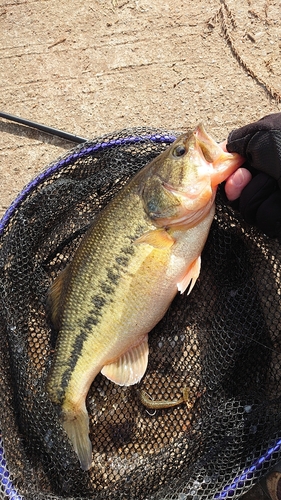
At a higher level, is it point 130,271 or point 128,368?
point 130,271

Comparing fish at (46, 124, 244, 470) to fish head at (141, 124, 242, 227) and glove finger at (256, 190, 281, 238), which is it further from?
glove finger at (256, 190, 281, 238)

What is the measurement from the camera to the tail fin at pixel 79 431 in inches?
96.7

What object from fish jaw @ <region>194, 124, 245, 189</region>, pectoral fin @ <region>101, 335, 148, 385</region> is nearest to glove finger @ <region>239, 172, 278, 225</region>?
fish jaw @ <region>194, 124, 245, 189</region>

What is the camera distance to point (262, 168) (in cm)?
222

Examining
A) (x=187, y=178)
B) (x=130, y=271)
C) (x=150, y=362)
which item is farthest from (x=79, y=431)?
(x=187, y=178)

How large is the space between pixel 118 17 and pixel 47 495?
10.3 feet

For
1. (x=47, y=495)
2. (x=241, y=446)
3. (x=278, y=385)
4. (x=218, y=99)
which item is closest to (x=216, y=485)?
(x=241, y=446)

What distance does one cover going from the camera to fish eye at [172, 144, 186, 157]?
7.66ft

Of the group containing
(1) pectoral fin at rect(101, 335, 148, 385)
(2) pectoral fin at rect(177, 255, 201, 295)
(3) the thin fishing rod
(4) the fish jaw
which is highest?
(4) the fish jaw

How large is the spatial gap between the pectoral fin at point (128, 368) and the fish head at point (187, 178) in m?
0.72

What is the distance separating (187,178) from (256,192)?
33 cm

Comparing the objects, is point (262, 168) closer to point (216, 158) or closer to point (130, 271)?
point (216, 158)

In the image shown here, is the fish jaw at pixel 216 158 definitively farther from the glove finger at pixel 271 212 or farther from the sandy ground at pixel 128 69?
the sandy ground at pixel 128 69

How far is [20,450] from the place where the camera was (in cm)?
257
